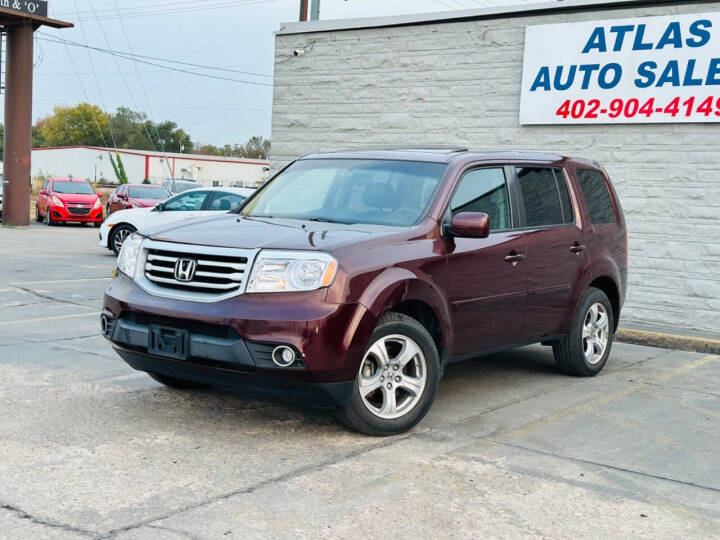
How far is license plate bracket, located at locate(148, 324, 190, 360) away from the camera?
5105 mm

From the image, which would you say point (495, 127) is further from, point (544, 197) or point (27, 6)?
point (27, 6)

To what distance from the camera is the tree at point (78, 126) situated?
394ft

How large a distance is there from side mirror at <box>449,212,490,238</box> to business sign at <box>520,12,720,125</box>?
18.1 feet

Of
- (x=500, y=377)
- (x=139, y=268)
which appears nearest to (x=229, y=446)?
(x=139, y=268)

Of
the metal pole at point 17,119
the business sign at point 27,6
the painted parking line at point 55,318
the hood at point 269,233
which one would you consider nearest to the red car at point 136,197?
the metal pole at point 17,119

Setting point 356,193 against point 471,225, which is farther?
point 356,193

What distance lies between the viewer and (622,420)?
607 cm

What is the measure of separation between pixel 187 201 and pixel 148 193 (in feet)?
30.9

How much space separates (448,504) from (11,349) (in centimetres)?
487

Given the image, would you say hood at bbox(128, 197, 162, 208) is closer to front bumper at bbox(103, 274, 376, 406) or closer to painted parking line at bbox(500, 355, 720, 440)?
painted parking line at bbox(500, 355, 720, 440)

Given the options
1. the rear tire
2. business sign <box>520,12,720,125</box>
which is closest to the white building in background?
business sign <box>520,12,720,125</box>

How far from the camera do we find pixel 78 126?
12112cm

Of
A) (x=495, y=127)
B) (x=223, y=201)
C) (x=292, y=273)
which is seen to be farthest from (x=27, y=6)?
(x=292, y=273)

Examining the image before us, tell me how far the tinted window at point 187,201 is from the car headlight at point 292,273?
40.1 feet
